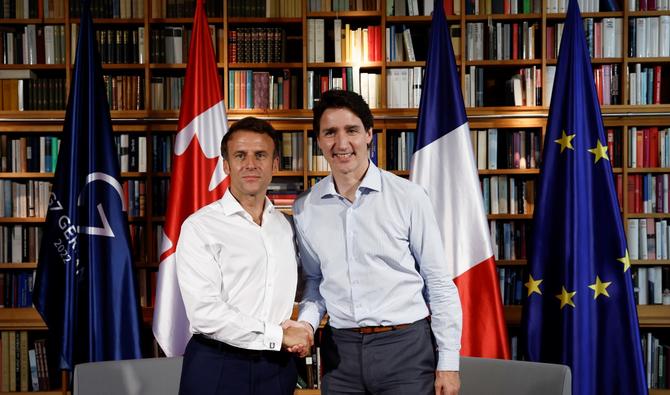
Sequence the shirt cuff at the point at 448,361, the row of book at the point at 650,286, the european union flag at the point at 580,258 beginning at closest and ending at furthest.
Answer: the shirt cuff at the point at 448,361 < the european union flag at the point at 580,258 < the row of book at the point at 650,286

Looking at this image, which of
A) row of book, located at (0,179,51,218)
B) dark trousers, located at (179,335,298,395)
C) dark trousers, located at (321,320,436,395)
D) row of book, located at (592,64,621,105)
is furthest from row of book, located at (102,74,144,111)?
row of book, located at (592,64,621,105)

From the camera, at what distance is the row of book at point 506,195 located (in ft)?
11.9

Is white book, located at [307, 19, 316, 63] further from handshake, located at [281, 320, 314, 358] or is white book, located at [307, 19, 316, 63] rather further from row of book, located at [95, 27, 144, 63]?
handshake, located at [281, 320, 314, 358]

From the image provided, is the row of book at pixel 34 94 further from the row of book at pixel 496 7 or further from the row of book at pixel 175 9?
the row of book at pixel 496 7

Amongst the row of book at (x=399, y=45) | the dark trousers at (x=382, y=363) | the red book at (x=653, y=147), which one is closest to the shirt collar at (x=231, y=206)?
the dark trousers at (x=382, y=363)

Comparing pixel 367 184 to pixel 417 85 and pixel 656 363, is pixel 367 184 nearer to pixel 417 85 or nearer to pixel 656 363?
pixel 417 85

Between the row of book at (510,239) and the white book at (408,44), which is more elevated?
the white book at (408,44)

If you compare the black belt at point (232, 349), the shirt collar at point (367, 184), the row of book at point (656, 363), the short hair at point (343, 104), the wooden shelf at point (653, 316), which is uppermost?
the short hair at point (343, 104)

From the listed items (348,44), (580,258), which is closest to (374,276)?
(580,258)

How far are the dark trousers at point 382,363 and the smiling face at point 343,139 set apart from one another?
1.70 feet

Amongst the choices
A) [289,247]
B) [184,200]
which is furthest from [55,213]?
[289,247]

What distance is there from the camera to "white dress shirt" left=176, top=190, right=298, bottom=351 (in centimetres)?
160

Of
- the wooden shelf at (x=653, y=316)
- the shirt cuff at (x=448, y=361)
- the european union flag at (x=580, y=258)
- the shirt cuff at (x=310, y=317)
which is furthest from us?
the wooden shelf at (x=653, y=316)

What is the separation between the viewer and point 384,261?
1.76 metres
